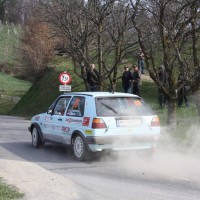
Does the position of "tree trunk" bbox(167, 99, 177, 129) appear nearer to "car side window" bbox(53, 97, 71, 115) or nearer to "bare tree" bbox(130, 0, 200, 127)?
"bare tree" bbox(130, 0, 200, 127)

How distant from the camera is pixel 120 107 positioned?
10844 mm

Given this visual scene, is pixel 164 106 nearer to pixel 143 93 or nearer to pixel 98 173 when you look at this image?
pixel 143 93

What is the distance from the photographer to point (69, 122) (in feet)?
36.9

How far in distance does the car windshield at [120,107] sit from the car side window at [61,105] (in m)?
1.29

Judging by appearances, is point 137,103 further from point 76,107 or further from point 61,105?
point 61,105

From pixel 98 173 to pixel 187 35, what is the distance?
6.21m

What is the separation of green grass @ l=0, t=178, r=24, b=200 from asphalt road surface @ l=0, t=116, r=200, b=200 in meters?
0.16

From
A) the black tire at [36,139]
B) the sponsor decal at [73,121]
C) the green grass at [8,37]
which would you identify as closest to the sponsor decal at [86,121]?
the sponsor decal at [73,121]

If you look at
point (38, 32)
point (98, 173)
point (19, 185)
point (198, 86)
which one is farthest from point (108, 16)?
point (38, 32)

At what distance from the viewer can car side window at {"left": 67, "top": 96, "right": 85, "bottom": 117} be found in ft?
36.1

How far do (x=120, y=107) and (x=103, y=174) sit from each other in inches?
81.3

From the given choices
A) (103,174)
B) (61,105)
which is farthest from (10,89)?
(103,174)

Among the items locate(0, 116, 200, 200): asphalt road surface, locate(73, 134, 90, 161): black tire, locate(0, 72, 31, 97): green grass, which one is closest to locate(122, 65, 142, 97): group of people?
locate(0, 116, 200, 200): asphalt road surface

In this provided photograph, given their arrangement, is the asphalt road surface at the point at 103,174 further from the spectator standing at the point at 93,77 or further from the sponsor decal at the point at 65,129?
the spectator standing at the point at 93,77
